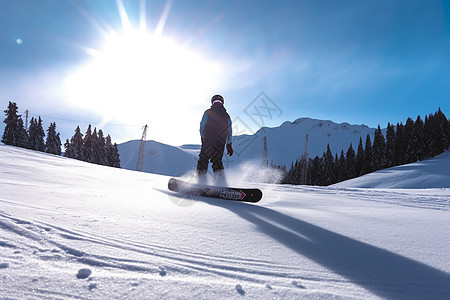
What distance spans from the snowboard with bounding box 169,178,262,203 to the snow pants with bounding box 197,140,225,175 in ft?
3.19

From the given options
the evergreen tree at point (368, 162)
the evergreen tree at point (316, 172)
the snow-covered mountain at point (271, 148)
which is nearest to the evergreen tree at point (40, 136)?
the snow-covered mountain at point (271, 148)

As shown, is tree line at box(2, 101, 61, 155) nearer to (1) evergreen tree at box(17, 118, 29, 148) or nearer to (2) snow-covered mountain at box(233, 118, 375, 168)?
(1) evergreen tree at box(17, 118, 29, 148)

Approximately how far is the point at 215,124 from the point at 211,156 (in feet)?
2.33

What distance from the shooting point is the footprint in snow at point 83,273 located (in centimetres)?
81

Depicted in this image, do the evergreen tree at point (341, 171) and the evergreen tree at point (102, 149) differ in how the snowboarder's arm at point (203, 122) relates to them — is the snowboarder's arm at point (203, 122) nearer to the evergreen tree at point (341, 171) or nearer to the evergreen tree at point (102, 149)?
the evergreen tree at point (102, 149)

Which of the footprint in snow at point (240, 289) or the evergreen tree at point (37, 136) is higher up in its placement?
the evergreen tree at point (37, 136)

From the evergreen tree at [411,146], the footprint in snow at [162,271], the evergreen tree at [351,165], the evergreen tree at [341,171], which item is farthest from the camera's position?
the evergreen tree at [341,171]

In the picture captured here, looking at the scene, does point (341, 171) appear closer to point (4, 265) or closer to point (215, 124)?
point (215, 124)

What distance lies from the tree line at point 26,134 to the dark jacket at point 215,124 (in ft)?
146

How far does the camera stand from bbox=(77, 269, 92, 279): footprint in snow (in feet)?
2.66

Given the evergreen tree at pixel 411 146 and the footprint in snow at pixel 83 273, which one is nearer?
the footprint in snow at pixel 83 273

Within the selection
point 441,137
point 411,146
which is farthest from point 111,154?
point 441,137

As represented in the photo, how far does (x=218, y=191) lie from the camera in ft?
11.4

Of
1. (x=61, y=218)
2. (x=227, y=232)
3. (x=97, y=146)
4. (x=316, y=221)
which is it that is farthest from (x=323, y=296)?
(x=97, y=146)
